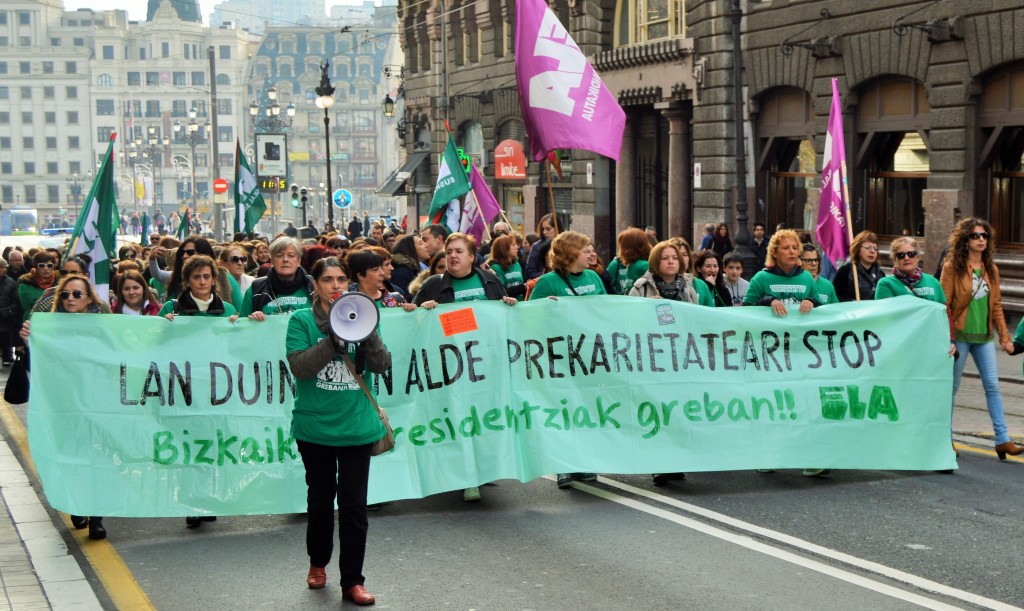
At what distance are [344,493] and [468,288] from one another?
3219mm

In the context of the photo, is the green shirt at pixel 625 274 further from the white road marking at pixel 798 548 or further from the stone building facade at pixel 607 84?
the stone building facade at pixel 607 84

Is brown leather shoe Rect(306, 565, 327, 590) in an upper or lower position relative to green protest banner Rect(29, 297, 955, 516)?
lower

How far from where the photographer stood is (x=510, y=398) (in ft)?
30.4

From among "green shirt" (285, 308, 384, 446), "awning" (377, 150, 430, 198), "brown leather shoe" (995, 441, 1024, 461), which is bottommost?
"brown leather shoe" (995, 441, 1024, 461)

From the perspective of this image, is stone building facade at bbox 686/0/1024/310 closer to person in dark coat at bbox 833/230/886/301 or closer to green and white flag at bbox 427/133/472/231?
green and white flag at bbox 427/133/472/231

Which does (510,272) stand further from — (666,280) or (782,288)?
(782,288)

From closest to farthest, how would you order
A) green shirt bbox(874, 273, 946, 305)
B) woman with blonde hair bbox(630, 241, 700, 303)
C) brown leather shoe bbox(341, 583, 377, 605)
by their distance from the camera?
brown leather shoe bbox(341, 583, 377, 605), woman with blonde hair bbox(630, 241, 700, 303), green shirt bbox(874, 273, 946, 305)

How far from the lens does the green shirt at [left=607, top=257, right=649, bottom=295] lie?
11562 millimetres

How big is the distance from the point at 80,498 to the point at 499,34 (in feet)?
107

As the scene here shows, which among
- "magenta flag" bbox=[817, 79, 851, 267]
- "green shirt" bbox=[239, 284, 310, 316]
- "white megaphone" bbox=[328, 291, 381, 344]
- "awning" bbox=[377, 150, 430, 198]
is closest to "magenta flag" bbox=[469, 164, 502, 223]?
"magenta flag" bbox=[817, 79, 851, 267]

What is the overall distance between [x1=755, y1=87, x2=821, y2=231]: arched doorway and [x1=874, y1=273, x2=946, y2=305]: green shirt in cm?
1484

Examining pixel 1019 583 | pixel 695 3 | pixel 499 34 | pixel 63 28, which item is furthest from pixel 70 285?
pixel 63 28

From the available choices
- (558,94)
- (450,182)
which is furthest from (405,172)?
(558,94)

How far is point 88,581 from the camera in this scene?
289 inches
